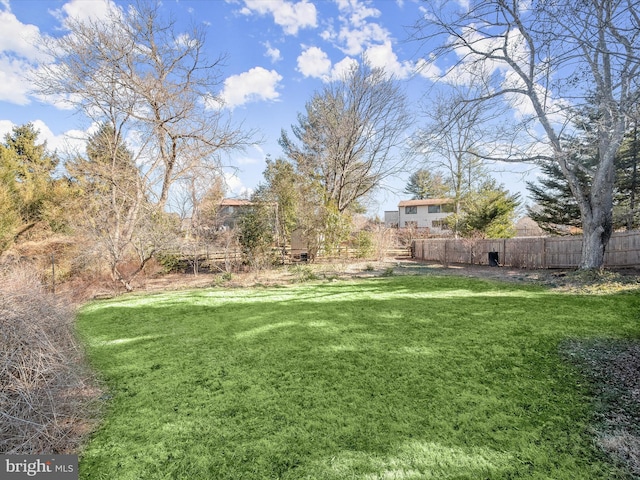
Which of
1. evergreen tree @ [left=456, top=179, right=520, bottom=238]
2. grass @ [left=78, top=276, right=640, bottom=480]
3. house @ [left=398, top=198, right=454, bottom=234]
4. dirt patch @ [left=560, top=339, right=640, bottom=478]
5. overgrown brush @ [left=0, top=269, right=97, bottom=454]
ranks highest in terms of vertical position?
house @ [left=398, top=198, right=454, bottom=234]

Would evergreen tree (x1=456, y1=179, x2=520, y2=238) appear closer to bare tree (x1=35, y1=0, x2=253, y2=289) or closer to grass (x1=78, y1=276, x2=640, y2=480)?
grass (x1=78, y1=276, x2=640, y2=480)

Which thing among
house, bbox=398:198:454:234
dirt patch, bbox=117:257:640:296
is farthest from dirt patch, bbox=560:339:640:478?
house, bbox=398:198:454:234

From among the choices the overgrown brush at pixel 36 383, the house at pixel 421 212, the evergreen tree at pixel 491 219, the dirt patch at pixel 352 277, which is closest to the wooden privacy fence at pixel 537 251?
the dirt patch at pixel 352 277

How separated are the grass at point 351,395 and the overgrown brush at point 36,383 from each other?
21cm

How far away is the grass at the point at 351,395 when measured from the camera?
65.4 inches

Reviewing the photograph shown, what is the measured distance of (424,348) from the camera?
3.28m

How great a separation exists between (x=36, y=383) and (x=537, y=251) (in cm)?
1329

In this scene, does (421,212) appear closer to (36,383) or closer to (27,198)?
(27,198)

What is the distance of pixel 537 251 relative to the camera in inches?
425

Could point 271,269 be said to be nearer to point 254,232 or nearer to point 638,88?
point 254,232

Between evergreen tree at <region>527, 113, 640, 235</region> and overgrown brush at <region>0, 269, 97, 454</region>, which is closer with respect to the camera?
overgrown brush at <region>0, 269, 97, 454</region>

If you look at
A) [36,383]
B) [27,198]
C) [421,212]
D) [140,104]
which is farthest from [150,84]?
[421,212]

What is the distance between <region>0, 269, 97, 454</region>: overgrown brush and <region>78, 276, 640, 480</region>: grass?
Answer: 0.68 ft

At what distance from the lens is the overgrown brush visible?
154cm
